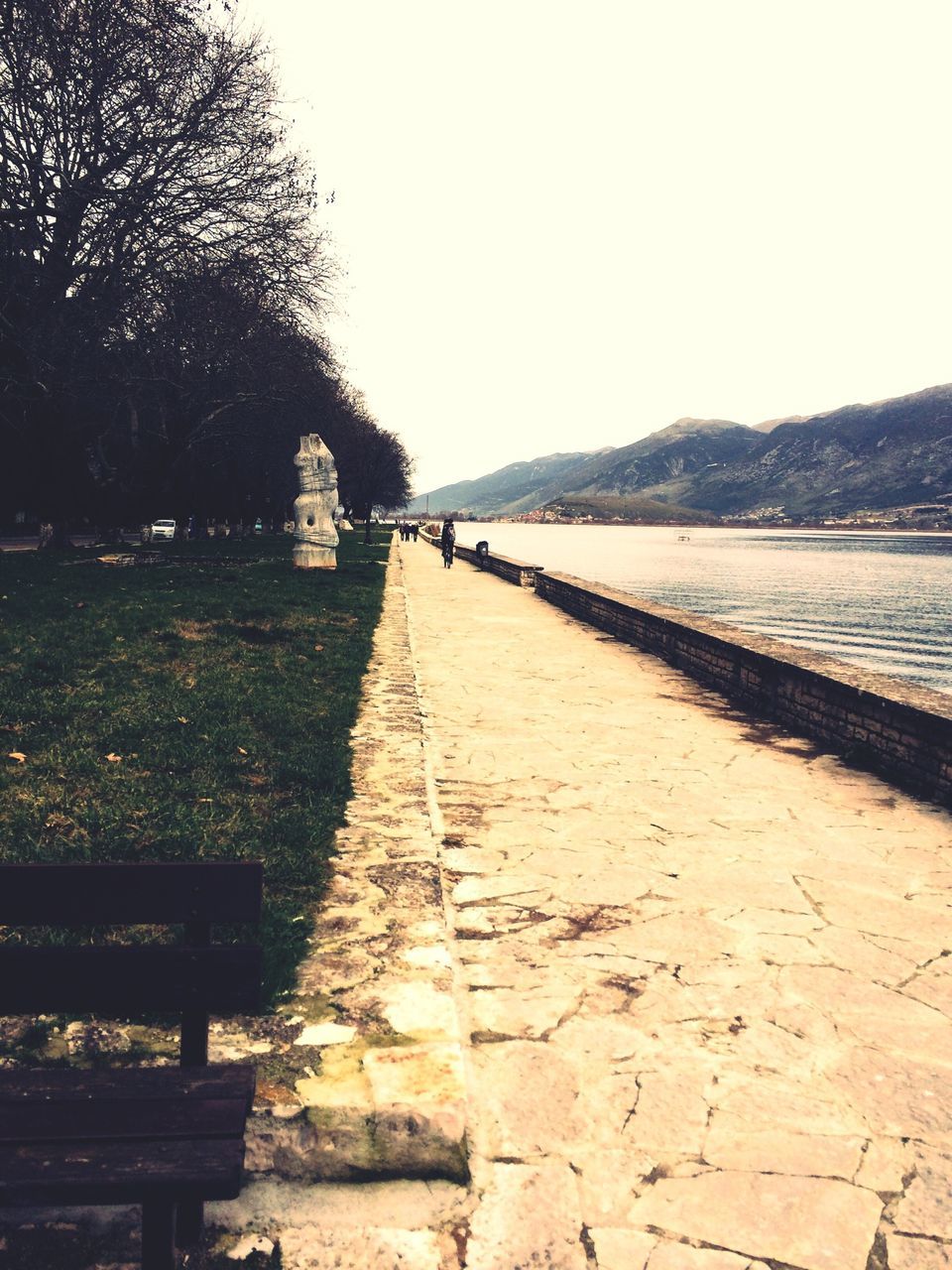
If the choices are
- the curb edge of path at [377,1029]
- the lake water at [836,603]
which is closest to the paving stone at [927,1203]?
the curb edge of path at [377,1029]

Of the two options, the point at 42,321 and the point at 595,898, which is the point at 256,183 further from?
the point at 595,898

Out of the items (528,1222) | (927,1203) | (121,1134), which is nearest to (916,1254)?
(927,1203)

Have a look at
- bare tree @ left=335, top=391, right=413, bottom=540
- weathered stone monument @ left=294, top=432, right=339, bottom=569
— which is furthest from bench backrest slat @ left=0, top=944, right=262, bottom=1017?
bare tree @ left=335, top=391, right=413, bottom=540

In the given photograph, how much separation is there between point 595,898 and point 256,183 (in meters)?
18.2

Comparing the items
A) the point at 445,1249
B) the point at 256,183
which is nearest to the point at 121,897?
the point at 445,1249

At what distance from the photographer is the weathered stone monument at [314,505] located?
22.0 meters

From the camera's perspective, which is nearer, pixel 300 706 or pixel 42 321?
pixel 300 706

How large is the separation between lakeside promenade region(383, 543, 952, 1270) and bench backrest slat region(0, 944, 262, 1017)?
94cm

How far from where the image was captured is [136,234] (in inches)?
642

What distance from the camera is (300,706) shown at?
7.39 meters

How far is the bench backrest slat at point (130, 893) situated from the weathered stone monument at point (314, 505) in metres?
20.6

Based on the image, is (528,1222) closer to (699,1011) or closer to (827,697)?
(699,1011)

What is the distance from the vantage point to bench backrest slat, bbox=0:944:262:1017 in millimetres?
1965

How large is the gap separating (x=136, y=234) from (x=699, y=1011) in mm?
17787
